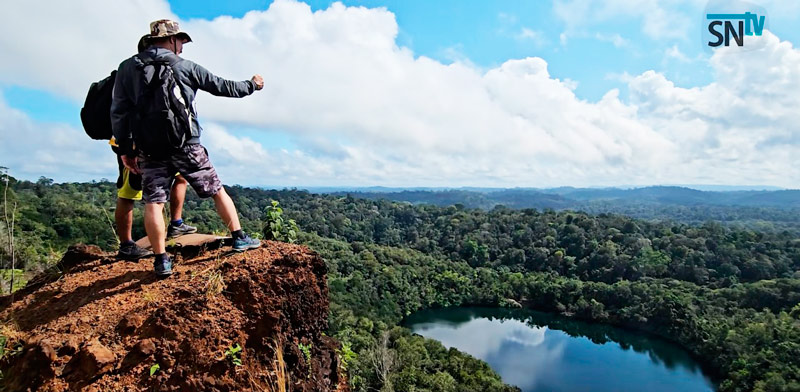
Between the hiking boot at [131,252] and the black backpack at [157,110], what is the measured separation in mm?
1004

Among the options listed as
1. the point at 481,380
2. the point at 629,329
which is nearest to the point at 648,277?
the point at 629,329

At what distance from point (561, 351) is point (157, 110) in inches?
1408

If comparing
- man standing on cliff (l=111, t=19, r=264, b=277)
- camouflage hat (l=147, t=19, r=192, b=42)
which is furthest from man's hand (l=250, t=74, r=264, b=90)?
camouflage hat (l=147, t=19, r=192, b=42)

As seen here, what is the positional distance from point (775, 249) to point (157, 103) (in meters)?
64.6

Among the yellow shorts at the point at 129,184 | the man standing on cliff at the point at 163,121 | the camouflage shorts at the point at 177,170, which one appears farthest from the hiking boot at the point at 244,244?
the yellow shorts at the point at 129,184

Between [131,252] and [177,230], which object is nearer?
[131,252]

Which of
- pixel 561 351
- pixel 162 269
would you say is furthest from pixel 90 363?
pixel 561 351

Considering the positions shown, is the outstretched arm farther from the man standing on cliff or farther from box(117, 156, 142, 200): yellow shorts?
box(117, 156, 142, 200): yellow shorts

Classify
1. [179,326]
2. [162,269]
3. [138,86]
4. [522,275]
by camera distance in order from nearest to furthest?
[179,326] → [138,86] → [162,269] → [522,275]

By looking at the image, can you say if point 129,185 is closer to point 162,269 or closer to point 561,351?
point 162,269

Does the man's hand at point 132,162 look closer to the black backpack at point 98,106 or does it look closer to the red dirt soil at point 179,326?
the black backpack at point 98,106

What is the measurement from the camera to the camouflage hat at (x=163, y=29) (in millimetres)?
2684

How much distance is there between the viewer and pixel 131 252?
10.4 ft

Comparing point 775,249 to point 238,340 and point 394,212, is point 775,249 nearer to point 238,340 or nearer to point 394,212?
point 394,212
